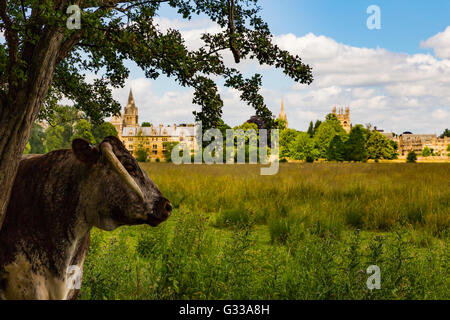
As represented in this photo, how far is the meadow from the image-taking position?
436cm

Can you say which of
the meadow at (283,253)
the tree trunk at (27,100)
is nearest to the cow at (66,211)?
the tree trunk at (27,100)

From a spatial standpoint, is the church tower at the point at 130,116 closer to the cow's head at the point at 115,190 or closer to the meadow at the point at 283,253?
the meadow at the point at 283,253

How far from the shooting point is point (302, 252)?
5723mm

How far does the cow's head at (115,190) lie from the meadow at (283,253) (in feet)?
4.61

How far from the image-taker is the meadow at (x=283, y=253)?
14.3ft

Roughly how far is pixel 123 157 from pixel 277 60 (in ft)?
10.6

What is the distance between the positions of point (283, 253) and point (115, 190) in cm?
429

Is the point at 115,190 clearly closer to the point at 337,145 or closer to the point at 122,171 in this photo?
the point at 122,171

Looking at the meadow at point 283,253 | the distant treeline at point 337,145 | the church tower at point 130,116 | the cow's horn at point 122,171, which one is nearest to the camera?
the cow's horn at point 122,171

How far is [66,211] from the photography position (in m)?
2.91

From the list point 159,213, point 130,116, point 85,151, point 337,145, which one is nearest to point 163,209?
point 159,213

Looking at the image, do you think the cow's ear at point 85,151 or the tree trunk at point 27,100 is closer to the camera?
the cow's ear at point 85,151

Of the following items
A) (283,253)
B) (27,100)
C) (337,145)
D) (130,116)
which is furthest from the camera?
(130,116)

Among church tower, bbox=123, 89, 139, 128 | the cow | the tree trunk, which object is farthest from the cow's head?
church tower, bbox=123, 89, 139, 128
